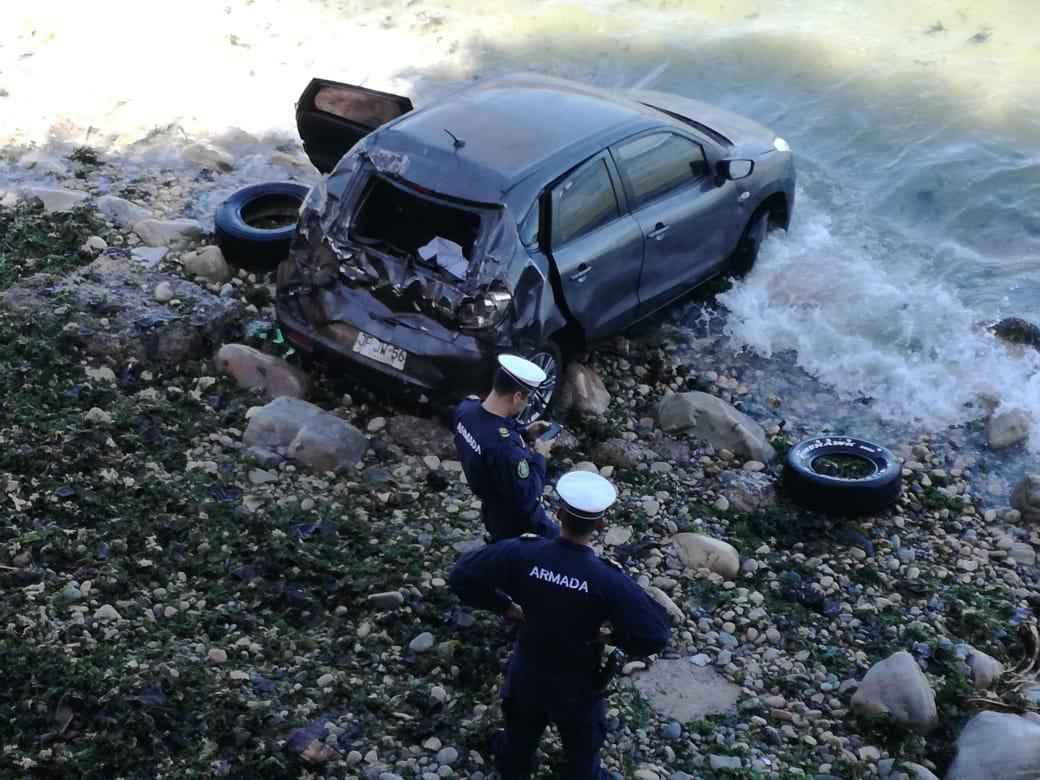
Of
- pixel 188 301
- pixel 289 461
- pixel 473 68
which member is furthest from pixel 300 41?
pixel 289 461

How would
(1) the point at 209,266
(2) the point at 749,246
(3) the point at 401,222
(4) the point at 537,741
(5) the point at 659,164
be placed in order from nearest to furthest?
(4) the point at 537,741
(3) the point at 401,222
(5) the point at 659,164
(1) the point at 209,266
(2) the point at 749,246

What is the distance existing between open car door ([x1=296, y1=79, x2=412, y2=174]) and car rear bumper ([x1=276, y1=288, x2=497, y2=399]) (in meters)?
2.32

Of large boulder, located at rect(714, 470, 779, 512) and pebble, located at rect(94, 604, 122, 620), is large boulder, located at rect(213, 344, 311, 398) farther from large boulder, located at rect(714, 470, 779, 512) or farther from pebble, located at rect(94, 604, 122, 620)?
large boulder, located at rect(714, 470, 779, 512)

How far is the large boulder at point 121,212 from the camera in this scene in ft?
33.9

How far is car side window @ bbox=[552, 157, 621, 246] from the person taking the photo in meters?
8.38

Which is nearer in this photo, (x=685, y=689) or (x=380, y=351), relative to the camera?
(x=685, y=689)

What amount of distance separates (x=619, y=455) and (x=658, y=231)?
71.9 inches

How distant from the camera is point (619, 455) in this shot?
848cm

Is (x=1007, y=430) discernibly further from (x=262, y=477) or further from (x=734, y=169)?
(x=262, y=477)

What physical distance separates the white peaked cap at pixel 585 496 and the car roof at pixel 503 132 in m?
3.44

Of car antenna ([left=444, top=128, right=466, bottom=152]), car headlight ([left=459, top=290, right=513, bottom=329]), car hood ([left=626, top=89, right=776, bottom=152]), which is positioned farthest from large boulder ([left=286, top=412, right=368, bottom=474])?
car hood ([left=626, top=89, right=776, bottom=152])

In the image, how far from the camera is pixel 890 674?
6.49 meters

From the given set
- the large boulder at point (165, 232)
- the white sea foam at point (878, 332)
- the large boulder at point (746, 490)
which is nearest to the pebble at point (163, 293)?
the large boulder at point (165, 232)

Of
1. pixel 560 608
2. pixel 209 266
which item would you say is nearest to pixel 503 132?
pixel 209 266
